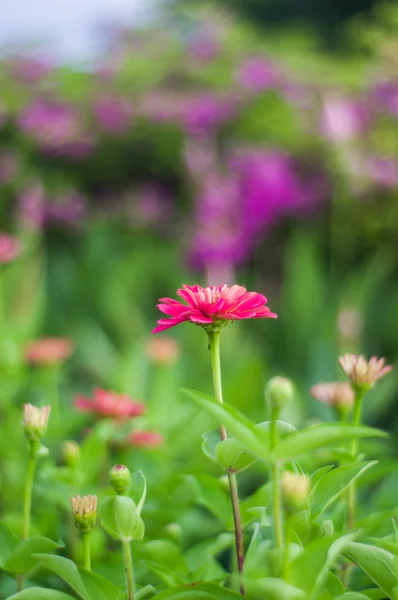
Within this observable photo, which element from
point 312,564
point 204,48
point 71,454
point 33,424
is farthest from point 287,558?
point 204,48

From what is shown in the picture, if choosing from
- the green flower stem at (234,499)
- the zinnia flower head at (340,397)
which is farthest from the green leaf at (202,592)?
the zinnia flower head at (340,397)

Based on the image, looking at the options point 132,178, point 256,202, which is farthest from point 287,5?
point 256,202

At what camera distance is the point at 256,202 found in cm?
246

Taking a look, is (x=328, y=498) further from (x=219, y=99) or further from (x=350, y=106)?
(x=219, y=99)

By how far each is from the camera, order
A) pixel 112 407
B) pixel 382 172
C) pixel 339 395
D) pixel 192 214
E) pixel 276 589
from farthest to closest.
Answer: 1. pixel 192 214
2. pixel 382 172
3. pixel 112 407
4. pixel 339 395
5. pixel 276 589

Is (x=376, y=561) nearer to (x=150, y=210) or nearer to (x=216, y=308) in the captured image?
(x=216, y=308)

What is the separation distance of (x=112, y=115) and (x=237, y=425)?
8.69ft

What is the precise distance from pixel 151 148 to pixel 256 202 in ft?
2.27

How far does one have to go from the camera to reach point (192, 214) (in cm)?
277

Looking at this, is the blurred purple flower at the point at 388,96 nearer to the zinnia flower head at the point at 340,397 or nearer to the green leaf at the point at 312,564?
the zinnia flower head at the point at 340,397

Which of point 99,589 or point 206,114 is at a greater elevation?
point 206,114

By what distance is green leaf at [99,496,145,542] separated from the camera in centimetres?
44

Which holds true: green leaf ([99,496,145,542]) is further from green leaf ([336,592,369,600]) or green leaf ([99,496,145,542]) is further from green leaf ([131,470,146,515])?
green leaf ([336,592,369,600])

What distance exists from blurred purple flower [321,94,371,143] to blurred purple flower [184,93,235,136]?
46 centimetres
